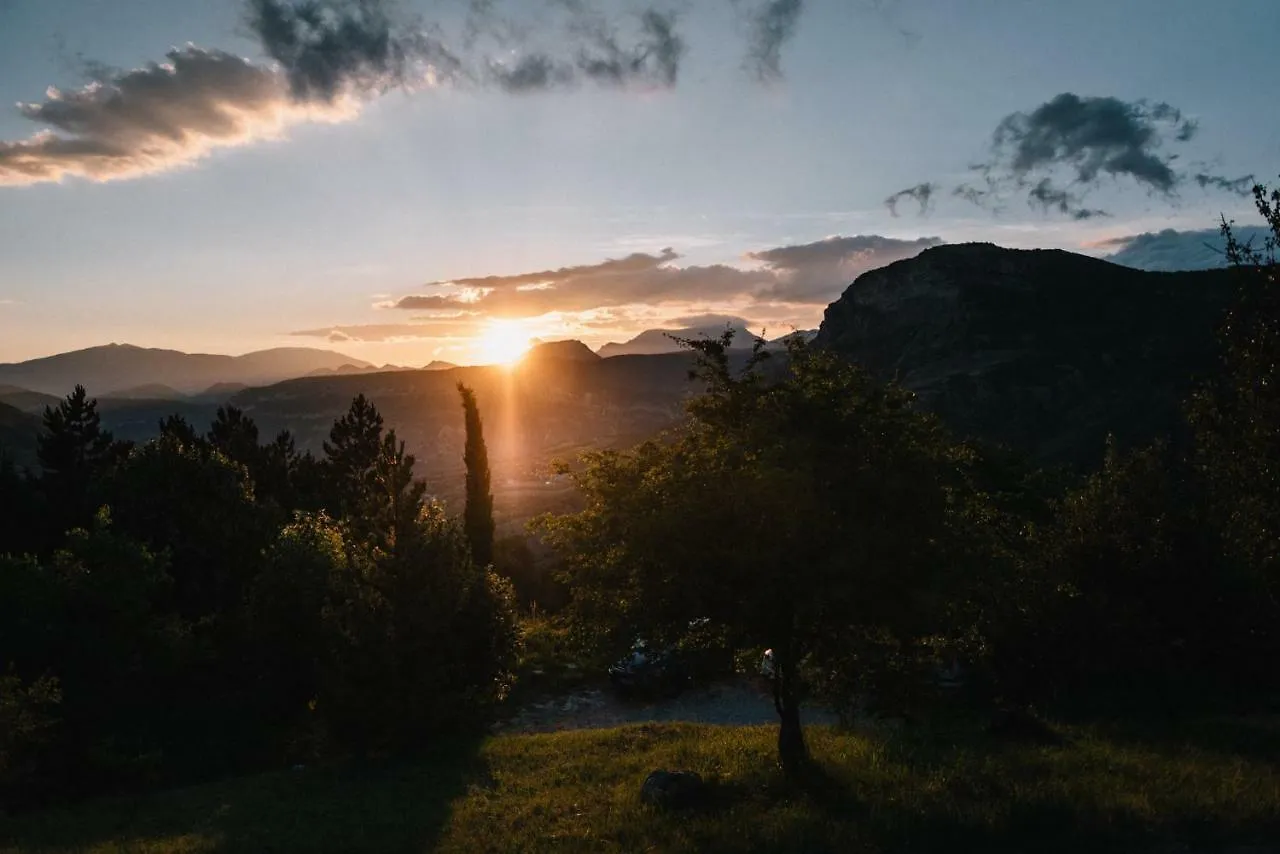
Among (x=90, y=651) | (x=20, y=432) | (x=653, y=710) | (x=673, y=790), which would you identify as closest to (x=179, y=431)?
(x=90, y=651)

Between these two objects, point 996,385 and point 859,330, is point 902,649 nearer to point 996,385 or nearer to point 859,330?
point 996,385

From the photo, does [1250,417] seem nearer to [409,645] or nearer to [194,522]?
[409,645]

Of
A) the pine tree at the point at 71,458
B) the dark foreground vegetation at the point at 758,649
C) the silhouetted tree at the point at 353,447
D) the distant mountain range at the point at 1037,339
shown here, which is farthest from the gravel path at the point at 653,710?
the distant mountain range at the point at 1037,339

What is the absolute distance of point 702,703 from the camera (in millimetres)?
27703

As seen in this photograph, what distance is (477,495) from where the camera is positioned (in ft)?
157

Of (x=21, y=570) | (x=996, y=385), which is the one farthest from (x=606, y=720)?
(x=996, y=385)

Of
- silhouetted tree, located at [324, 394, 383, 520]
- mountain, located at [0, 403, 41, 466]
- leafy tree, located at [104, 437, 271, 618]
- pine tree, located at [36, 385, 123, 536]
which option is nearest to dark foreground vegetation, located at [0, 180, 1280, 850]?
leafy tree, located at [104, 437, 271, 618]

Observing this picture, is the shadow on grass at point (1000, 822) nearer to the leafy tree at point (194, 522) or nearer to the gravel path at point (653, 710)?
the gravel path at point (653, 710)

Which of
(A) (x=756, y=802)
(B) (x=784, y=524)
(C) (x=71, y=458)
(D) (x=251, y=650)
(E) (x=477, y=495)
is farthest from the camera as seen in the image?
(E) (x=477, y=495)

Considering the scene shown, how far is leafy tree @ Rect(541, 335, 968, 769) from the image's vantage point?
514 inches

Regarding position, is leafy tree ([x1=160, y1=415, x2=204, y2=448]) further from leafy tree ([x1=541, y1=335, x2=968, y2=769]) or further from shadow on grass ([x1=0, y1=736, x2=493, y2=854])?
leafy tree ([x1=541, y1=335, x2=968, y2=769])

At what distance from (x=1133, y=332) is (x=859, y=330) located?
37.5 meters

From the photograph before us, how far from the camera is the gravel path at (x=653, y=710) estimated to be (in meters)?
25.3

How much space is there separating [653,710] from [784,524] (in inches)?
639
